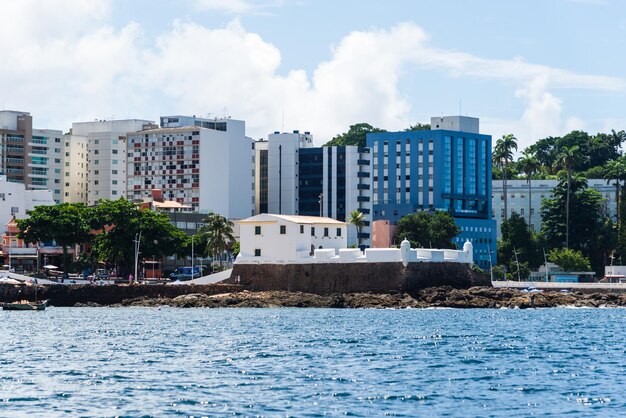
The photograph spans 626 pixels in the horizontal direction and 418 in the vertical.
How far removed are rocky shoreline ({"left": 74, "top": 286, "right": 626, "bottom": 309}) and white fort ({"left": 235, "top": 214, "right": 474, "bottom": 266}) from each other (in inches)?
150

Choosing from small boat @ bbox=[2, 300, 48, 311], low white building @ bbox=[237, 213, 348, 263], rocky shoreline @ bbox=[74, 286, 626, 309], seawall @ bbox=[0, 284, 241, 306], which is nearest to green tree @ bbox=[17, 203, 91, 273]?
seawall @ bbox=[0, 284, 241, 306]

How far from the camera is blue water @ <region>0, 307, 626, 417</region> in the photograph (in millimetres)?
49812

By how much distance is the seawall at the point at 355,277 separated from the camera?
127750 millimetres

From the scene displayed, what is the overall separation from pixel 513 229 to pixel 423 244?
20.5m

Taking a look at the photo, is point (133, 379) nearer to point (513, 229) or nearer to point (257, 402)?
point (257, 402)

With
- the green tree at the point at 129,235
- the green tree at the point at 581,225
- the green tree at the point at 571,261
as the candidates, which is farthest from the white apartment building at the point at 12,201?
the green tree at the point at 581,225

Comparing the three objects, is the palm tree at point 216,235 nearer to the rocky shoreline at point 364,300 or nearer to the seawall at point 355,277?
the seawall at point 355,277

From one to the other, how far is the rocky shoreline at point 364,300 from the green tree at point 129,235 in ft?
75.3

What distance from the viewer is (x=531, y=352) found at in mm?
72250

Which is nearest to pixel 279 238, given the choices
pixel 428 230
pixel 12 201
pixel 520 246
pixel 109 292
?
pixel 109 292

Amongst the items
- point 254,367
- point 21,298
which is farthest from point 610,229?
point 254,367

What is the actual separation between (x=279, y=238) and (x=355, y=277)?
1038cm

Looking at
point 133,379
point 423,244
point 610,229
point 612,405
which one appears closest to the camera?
point 612,405

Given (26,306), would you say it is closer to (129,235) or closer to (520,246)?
(129,235)
